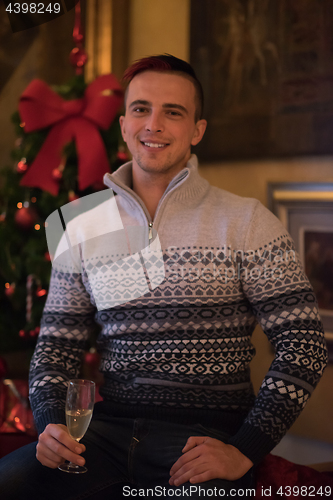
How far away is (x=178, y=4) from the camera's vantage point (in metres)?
2.35

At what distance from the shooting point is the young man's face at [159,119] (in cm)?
154

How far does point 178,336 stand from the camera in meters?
1.43

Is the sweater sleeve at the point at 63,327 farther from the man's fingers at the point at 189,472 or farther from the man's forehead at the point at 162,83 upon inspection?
the man's forehead at the point at 162,83

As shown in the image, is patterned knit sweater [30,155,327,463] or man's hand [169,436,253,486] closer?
man's hand [169,436,253,486]

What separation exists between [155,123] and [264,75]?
763 mm

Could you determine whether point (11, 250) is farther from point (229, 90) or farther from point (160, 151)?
point (229, 90)

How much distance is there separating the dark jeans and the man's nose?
0.87 m

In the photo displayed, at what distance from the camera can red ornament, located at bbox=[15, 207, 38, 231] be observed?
77.5 inches

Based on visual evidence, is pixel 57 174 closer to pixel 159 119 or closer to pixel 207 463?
pixel 159 119

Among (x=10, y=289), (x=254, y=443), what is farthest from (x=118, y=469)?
(x=10, y=289)

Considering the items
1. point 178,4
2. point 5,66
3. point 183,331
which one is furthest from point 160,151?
point 5,66

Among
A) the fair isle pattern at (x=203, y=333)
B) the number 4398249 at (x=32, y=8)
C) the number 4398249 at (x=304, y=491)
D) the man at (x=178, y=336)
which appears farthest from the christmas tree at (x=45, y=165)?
the number 4398249 at (x=304, y=491)

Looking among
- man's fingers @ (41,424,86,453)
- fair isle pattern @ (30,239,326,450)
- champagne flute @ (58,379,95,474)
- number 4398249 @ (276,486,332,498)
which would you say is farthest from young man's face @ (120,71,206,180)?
number 4398249 @ (276,486,332,498)

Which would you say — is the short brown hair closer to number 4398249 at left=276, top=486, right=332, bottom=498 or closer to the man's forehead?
the man's forehead
